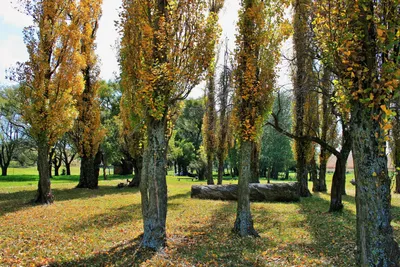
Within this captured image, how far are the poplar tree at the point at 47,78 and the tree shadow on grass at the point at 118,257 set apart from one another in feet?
29.2

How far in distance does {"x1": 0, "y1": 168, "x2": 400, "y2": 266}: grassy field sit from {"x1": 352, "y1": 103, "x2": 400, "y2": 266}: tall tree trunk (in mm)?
2139

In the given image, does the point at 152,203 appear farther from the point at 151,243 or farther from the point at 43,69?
the point at 43,69

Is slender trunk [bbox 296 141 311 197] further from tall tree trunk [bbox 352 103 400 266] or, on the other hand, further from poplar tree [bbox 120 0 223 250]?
tall tree trunk [bbox 352 103 400 266]

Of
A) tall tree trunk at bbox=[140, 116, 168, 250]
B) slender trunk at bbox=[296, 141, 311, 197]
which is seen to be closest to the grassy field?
tall tree trunk at bbox=[140, 116, 168, 250]

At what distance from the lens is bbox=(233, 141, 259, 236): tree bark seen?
8.25 meters

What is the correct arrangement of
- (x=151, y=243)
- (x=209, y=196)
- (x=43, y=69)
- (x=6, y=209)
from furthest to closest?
(x=209, y=196) → (x=43, y=69) → (x=6, y=209) → (x=151, y=243)

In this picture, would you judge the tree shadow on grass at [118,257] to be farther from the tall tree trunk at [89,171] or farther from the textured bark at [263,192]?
the tall tree trunk at [89,171]

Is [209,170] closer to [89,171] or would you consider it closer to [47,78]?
[89,171]

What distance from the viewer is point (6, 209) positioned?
12.3 metres

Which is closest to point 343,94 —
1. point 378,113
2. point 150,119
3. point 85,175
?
point 378,113

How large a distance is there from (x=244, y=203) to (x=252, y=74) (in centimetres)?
364

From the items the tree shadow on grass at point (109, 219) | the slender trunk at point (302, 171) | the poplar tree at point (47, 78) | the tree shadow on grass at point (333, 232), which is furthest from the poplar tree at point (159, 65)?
the slender trunk at point (302, 171)

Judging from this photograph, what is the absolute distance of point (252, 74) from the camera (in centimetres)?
845

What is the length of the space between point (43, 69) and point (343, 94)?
13.8 meters
